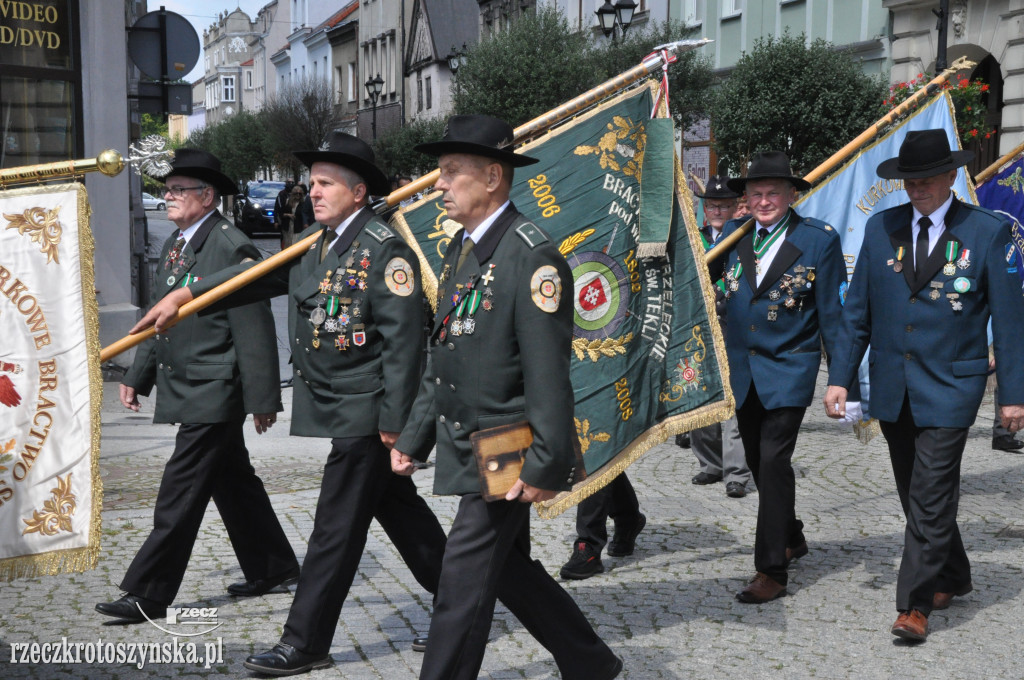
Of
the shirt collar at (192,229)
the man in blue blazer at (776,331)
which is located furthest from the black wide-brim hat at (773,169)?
the shirt collar at (192,229)

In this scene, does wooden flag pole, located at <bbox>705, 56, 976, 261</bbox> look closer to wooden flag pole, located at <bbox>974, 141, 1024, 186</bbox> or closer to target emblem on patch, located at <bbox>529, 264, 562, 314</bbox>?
wooden flag pole, located at <bbox>974, 141, 1024, 186</bbox>

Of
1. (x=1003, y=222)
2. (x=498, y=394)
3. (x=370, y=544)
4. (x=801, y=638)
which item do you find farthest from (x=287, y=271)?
(x=1003, y=222)

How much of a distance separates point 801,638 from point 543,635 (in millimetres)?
1491

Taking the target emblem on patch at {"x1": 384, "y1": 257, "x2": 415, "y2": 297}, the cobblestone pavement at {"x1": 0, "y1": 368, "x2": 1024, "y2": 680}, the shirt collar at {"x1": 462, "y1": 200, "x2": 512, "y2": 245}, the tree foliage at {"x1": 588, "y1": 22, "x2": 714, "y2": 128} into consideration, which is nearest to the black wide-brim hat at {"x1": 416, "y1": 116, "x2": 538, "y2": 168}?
the shirt collar at {"x1": 462, "y1": 200, "x2": 512, "y2": 245}

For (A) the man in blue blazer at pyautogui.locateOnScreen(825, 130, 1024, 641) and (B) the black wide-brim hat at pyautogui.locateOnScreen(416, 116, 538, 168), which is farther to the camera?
(A) the man in blue blazer at pyautogui.locateOnScreen(825, 130, 1024, 641)

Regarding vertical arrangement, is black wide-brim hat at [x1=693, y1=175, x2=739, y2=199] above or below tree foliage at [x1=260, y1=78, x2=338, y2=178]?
below

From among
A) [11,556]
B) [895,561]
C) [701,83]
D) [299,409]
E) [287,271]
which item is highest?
[701,83]

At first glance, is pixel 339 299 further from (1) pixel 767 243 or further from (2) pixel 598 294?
(1) pixel 767 243

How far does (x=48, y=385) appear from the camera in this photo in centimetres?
442

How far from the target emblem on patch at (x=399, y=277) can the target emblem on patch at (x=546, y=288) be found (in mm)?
1012

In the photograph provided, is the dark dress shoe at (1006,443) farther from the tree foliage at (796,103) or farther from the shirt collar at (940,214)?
the tree foliage at (796,103)

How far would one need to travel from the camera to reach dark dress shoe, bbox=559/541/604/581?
618cm

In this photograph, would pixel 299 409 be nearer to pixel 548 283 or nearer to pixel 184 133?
pixel 548 283

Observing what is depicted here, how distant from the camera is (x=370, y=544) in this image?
6.83m
